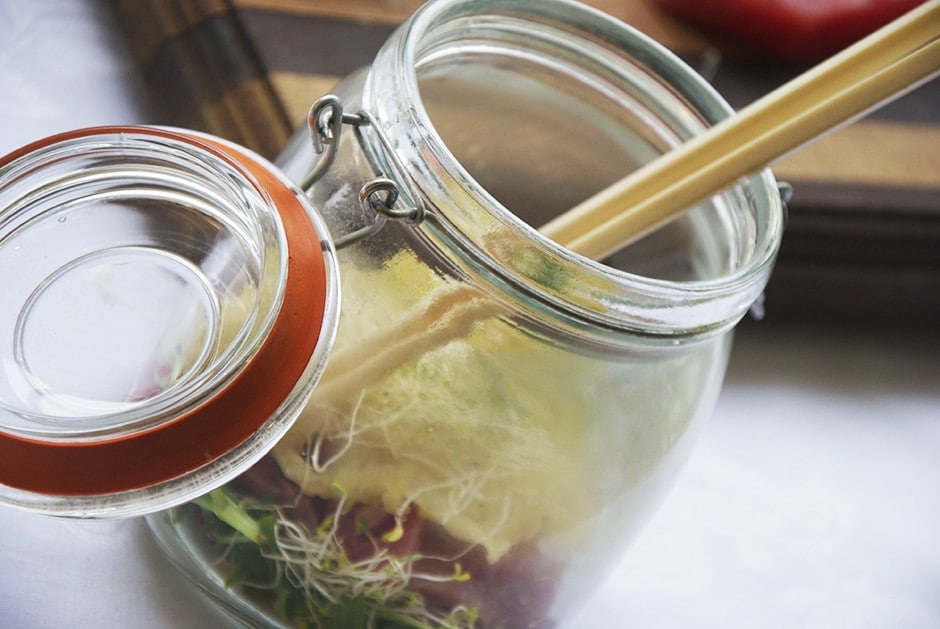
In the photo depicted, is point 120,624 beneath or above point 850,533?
above

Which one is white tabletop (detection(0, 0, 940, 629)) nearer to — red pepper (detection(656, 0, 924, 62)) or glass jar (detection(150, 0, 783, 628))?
glass jar (detection(150, 0, 783, 628))

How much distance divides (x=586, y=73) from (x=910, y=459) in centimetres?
31

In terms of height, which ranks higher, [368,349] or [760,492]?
[368,349]

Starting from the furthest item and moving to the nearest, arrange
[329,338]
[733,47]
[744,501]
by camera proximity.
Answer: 1. [733,47]
2. [744,501]
3. [329,338]

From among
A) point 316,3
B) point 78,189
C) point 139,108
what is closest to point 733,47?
point 316,3

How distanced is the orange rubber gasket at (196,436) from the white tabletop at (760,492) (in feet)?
0.48

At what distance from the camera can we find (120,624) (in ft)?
1.21

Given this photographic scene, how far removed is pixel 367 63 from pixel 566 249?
32 cm

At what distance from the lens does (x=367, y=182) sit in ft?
1.01

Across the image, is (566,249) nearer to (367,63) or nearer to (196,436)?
(196,436)

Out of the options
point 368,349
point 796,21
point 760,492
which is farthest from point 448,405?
point 796,21

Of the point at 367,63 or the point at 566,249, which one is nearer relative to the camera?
the point at 566,249

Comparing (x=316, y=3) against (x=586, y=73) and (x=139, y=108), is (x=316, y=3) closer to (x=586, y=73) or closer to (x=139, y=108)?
(x=139, y=108)

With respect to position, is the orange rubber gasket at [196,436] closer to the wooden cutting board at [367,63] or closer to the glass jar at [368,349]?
the glass jar at [368,349]
